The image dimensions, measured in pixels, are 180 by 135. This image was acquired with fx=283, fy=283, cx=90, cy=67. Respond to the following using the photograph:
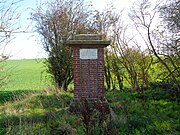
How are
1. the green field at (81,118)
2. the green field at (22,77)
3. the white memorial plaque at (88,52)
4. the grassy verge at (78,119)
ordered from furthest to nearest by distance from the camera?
1. the white memorial plaque at (88,52)
2. the grassy verge at (78,119)
3. the green field at (81,118)
4. the green field at (22,77)

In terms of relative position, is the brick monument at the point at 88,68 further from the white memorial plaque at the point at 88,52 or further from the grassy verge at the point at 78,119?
the grassy verge at the point at 78,119

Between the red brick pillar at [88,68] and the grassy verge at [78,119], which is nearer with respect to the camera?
the grassy verge at [78,119]

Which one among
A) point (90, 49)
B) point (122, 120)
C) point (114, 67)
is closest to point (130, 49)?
point (114, 67)

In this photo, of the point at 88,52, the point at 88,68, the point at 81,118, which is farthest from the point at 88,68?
the point at 81,118

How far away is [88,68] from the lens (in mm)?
10109

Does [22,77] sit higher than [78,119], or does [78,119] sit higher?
[22,77]

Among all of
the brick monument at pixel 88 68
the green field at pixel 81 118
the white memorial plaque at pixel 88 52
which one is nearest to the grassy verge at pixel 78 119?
the green field at pixel 81 118

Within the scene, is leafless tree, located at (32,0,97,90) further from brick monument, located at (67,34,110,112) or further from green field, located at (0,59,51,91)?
brick monument, located at (67,34,110,112)

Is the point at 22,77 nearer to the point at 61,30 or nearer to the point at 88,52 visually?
the point at 61,30

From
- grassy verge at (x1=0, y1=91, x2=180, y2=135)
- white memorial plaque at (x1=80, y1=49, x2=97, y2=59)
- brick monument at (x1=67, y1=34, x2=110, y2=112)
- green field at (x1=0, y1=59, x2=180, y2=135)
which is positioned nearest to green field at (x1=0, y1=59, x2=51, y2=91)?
green field at (x1=0, y1=59, x2=180, y2=135)

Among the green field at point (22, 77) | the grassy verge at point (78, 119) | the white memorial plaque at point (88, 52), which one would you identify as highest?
the white memorial plaque at point (88, 52)

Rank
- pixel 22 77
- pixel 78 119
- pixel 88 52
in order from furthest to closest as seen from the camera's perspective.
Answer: pixel 22 77 < pixel 88 52 < pixel 78 119

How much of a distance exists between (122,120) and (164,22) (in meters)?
5.64

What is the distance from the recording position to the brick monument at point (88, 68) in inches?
396
